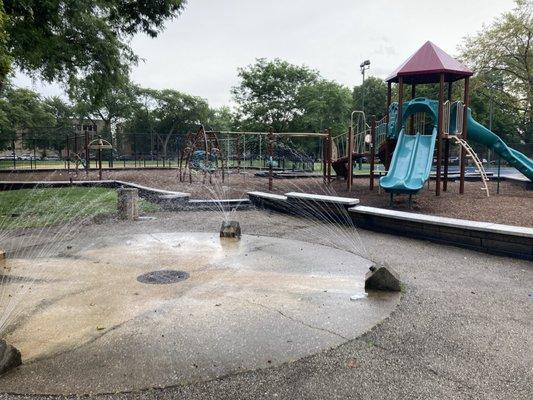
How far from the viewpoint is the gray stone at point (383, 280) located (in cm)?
466

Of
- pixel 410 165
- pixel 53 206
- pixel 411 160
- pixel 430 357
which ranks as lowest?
A: pixel 430 357

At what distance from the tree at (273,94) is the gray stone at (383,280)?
3450 centimetres

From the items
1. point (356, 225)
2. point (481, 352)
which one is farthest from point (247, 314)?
point (356, 225)

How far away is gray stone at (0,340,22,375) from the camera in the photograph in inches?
112

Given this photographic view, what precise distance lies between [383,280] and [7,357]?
3596 mm

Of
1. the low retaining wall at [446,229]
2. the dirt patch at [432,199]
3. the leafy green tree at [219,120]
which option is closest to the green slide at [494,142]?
the dirt patch at [432,199]

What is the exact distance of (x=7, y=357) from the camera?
2887mm

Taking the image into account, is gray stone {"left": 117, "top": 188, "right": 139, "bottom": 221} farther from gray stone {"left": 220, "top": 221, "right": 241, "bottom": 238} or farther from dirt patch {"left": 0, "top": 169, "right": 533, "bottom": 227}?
dirt patch {"left": 0, "top": 169, "right": 533, "bottom": 227}

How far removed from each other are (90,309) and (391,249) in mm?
4874

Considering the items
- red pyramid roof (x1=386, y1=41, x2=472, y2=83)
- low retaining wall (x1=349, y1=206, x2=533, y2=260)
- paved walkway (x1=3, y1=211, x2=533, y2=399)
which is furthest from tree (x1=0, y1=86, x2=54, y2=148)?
paved walkway (x1=3, y1=211, x2=533, y2=399)

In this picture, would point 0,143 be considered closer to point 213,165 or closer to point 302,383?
point 213,165

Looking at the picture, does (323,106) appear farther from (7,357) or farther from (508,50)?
(7,357)

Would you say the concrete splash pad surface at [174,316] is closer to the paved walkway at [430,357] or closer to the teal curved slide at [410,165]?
the paved walkway at [430,357]

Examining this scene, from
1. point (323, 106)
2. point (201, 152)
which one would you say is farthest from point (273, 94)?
point (201, 152)
